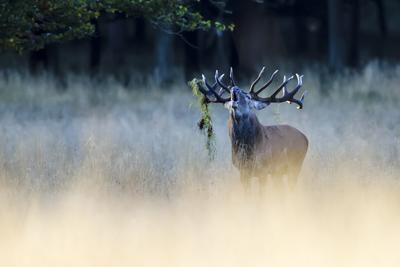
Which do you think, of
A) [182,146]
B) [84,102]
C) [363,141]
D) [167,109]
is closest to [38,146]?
[182,146]

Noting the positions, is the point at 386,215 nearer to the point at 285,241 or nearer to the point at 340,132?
the point at 285,241

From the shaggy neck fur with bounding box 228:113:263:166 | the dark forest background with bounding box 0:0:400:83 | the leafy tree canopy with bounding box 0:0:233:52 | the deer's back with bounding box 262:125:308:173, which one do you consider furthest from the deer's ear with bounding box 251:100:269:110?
the dark forest background with bounding box 0:0:400:83

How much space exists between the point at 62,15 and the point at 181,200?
258cm

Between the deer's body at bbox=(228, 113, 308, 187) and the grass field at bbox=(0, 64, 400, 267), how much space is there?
0.88ft

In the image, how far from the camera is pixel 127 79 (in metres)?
27.7

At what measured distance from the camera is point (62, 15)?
12234 millimetres

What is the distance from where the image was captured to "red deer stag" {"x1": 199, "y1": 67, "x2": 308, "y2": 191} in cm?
1105

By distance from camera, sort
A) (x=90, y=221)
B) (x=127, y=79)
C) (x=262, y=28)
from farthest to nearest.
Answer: (x=262, y=28)
(x=127, y=79)
(x=90, y=221)

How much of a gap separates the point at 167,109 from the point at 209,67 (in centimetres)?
1215

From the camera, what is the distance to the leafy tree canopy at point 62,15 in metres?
11.8

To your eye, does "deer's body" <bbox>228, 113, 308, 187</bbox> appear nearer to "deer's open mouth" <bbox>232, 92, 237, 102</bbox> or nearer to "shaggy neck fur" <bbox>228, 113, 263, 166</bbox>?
"shaggy neck fur" <bbox>228, 113, 263, 166</bbox>

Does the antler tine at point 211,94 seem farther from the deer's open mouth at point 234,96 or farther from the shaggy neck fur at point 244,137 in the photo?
the deer's open mouth at point 234,96

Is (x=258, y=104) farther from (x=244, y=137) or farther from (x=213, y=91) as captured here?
(x=213, y=91)

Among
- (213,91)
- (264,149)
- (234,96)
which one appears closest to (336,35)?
(264,149)
